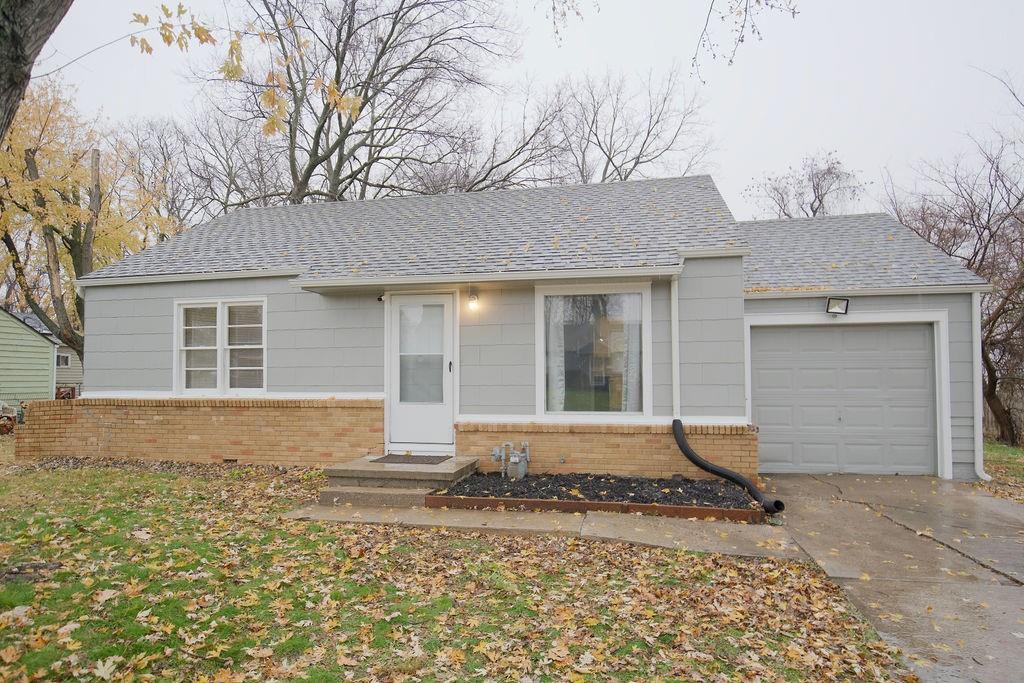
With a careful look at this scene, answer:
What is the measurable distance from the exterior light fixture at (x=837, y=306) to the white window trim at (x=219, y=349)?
338 inches

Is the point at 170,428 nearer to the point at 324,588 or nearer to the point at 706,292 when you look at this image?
the point at 324,588

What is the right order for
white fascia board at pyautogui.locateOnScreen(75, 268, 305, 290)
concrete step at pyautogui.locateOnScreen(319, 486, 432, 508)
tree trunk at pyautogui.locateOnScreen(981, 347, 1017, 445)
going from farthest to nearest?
A: tree trunk at pyautogui.locateOnScreen(981, 347, 1017, 445)
white fascia board at pyautogui.locateOnScreen(75, 268, 305, 290)
concrete step at pyautogui.locateOnScreen(319, 486, 432, 508)

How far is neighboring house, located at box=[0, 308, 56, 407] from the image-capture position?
20.5m

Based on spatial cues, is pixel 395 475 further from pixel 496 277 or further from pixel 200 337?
pixel 200 337

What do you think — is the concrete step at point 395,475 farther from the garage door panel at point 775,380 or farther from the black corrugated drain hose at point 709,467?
the garage door panel at point 775,380

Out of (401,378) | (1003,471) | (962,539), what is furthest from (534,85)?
(962,539)

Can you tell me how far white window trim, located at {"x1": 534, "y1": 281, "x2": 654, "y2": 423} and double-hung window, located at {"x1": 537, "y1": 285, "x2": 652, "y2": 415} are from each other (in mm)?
13

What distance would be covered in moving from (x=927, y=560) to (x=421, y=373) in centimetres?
621

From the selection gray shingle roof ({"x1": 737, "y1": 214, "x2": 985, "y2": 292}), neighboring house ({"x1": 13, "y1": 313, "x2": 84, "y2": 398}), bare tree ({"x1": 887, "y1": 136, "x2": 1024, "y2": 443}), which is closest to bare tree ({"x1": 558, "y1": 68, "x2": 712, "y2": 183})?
bare tree ({"x1": 887, "y1": 136, "x2": 1024, "y2": 443})

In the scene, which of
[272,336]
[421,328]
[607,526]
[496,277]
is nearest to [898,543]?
[607,526]

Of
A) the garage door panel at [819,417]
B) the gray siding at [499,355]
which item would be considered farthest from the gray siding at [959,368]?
the gray siding at [499,355]

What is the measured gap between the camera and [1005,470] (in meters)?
9.07

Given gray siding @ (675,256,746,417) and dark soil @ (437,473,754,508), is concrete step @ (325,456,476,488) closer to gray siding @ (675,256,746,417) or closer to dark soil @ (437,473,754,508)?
dark soil @ (437,473,754,508)

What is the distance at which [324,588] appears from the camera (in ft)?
14.0
